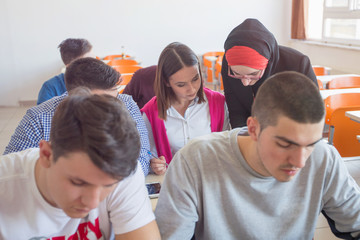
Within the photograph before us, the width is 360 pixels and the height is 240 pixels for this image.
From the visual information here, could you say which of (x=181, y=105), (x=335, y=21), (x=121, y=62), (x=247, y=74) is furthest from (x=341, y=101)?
(x=121, y=62)

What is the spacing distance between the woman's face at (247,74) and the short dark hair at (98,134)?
109 cm

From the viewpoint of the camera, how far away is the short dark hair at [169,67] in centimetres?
196

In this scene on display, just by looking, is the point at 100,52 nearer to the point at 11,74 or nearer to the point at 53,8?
the point at 53,8

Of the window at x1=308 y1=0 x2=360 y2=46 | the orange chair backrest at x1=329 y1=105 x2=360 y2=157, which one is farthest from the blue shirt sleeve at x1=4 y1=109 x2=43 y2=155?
the window at x1=308 y1=0 x2=360 y2=46

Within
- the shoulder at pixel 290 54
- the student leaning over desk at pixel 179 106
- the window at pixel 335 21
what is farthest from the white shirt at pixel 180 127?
the window at pixel 335 21

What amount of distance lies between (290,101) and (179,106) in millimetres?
1148

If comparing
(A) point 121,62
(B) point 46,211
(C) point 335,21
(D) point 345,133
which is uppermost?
(C) point 335,21

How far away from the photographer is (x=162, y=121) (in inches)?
80.2

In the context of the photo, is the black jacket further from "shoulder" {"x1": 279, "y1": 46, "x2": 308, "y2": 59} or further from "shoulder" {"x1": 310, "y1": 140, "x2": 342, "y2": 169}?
"shoulder" {"x1": 310, "y1": 140, "x2": 342, "y2": 169}

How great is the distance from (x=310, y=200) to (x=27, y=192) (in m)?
0.88

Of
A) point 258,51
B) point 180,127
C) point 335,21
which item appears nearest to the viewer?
point 258,51

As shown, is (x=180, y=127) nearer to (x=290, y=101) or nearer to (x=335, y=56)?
(x=290, y=101)

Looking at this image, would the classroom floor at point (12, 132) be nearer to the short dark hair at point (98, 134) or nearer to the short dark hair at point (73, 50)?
the short dark hair at point (98, 134)

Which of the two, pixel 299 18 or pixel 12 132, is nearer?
pixel 12 132
